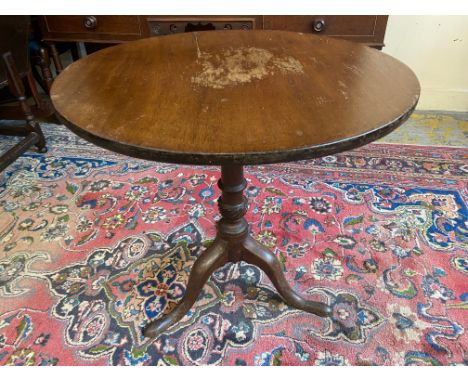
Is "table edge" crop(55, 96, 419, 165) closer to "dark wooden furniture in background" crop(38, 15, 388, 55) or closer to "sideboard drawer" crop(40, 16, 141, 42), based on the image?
"dark wooden furniture in background" crop(38, 15, 388, 55)

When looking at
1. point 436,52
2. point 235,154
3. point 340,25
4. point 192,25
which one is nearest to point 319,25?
point 340,25

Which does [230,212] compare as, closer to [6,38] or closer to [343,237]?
[343,237]

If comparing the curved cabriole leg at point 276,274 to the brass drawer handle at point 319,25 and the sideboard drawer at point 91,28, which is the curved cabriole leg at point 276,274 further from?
the sideboard drawer at point 91,28

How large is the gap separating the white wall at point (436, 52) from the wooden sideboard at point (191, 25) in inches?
19.3

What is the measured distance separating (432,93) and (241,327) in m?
1.99

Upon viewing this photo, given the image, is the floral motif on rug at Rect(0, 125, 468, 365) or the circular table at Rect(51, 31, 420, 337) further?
the floral motif on rug at Rect(0, 125, 468, 365)

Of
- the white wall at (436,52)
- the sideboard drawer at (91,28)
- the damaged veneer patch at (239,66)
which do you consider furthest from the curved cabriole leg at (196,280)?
the white wall at (436,52)

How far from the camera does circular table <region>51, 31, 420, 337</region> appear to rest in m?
0.62

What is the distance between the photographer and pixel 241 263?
4.18 feet

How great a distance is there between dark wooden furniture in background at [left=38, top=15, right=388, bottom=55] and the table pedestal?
3.65 ft

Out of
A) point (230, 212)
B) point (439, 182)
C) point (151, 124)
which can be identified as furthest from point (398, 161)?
point (151, 124)

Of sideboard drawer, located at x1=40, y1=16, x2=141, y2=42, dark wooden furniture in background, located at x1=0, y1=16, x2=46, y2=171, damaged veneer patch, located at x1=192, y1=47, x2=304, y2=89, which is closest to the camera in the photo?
damaged veneer patch, located at x1=192, y1=47, x2=304, y2=89

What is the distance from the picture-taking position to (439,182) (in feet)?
5.41

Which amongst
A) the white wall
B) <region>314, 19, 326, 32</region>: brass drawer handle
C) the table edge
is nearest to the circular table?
the table edge
